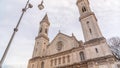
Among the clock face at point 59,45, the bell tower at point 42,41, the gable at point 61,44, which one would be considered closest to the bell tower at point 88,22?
the gable at point 61,44

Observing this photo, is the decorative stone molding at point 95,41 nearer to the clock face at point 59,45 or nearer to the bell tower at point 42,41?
the clock face at point 59,45

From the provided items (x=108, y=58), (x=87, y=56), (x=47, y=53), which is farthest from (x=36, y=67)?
(x=108, y=58)

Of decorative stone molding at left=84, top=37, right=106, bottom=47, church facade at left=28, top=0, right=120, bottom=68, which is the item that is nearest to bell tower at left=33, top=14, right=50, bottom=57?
church facade at left=28, top=0, right=120, bottom=68

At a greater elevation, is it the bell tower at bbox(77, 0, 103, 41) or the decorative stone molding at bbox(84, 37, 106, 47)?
the bell tower at bbox(77, 0, 103, 41)

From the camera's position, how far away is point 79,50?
951 inches

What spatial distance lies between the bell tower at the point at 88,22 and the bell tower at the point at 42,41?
11.5 m

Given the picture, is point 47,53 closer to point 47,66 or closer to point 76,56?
point 47,66

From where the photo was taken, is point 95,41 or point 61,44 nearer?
point 95,41

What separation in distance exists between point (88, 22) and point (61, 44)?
27.0ft

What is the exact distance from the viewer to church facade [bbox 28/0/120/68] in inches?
811

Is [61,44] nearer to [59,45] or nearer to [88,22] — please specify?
[59,45]

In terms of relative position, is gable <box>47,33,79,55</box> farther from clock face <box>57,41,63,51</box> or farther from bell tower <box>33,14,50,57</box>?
bell tower <box>33,14,50,57</box>

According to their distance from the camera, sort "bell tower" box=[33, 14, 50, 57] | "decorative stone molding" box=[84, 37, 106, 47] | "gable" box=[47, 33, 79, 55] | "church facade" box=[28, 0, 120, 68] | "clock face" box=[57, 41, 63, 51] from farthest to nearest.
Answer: "bell tower" box=[33, 14, 50, 57], "clock face" box=[57, 41, 63, 51], "gable" box=[47, 33, 79, 55], "decorative stone molding" box=[84, 37, 106, 47], "church facade" box=[28, 0, 120, 68]

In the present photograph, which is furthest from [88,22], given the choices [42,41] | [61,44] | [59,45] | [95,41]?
[42,41]
